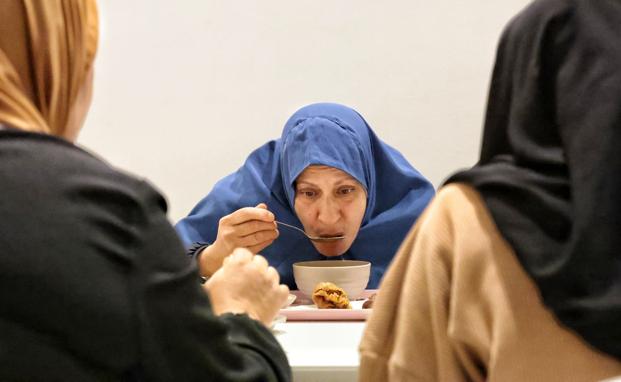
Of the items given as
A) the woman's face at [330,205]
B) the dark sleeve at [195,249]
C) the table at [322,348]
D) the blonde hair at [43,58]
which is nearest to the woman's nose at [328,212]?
the woman's face at [330,205]

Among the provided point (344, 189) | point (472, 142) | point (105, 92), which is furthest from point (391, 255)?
point (105, 92)

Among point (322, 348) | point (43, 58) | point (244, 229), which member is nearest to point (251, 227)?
point (244, 229)

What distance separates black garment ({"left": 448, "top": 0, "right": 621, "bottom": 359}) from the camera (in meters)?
0.58

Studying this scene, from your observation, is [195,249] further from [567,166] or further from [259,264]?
[567,166]

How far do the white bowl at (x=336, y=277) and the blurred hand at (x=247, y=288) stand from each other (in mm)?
442

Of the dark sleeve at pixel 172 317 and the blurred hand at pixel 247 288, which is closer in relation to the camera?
the dark sleeve at pixel 172 317

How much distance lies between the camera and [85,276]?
0.56 m

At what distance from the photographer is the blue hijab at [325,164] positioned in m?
1.73

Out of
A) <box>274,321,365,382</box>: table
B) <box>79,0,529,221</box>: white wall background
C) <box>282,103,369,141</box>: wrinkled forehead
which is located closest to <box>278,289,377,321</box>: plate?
<box>274,321,365,382</box>: table

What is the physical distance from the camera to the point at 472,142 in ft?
8.59

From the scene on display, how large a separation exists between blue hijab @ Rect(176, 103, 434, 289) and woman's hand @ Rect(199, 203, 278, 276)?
0.63ft

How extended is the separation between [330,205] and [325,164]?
0.35 feet

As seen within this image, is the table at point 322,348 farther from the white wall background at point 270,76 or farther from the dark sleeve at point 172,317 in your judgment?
the white wall background at point 270,76

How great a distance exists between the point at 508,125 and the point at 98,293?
1.38 feet
